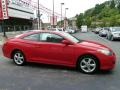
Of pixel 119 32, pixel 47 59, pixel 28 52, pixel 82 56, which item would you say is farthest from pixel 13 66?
pixel 119 32

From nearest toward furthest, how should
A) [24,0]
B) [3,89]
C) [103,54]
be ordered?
1. [3,89]
2. [103,54]
3. [24,0]

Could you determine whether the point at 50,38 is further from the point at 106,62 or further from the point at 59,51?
the point at 106,62

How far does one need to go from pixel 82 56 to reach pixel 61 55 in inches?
28.7

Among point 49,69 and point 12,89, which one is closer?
point 12,89

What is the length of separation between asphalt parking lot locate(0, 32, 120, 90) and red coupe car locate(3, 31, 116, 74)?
28cm

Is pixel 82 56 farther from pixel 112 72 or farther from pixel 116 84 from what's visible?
pixel 116 84

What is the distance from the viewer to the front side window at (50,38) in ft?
30.1

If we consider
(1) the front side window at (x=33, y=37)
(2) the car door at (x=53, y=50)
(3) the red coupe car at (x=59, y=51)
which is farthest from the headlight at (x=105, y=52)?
(1) the front side window at (x=33, y=37)

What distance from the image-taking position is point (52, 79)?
7.83 meters

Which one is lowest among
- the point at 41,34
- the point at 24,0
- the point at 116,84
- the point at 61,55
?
the point at 116,84

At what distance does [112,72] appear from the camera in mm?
8844

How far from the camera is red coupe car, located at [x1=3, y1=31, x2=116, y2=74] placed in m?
8.54

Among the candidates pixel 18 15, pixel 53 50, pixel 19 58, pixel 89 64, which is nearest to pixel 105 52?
pixel 89 64

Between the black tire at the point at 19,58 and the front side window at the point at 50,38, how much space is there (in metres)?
1.05
